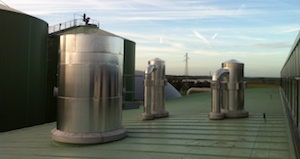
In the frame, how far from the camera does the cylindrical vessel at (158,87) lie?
12.9 metres

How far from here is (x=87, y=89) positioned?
25.0ft

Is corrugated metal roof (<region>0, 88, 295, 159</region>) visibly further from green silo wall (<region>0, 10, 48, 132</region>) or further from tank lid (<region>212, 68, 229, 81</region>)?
green silo wall (<region>0, 10, 48, 132</region>)

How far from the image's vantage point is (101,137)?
768 centimetres

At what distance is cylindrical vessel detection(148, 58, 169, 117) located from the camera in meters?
12.9

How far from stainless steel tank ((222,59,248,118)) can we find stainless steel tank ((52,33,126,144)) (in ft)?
19.9

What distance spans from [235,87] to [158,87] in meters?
3.44

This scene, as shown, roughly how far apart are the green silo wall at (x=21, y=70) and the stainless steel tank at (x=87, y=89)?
1148cm

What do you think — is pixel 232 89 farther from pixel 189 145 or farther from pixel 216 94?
pixel 189 145

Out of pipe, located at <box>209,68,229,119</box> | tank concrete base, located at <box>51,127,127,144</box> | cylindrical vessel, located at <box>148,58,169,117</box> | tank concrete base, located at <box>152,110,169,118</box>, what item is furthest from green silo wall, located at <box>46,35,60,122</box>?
tank concrete base, located at <box>51,127,127,144</box>

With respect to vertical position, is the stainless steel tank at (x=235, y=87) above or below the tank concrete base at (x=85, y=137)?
above

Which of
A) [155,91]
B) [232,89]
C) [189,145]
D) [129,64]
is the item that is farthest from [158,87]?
[129,64]

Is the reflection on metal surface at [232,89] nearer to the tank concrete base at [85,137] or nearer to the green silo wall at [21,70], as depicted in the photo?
the tank concrete base at [85,137]

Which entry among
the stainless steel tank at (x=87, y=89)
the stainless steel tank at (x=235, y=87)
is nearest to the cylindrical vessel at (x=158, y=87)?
the stainless steel tank at (x=235, y=87)

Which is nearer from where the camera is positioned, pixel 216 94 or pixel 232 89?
pixel 216 94
